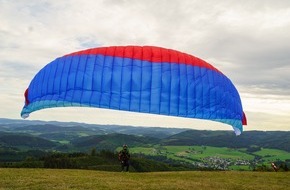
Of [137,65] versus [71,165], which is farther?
[71,165]

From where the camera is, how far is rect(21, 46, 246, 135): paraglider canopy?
19.0 meters

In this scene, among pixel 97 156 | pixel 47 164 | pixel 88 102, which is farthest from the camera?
pixel 97 156

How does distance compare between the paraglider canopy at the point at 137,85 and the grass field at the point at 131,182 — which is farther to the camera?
the grass field at the point at 131,182

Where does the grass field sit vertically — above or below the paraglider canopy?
below

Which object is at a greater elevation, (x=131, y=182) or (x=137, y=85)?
(x=137, y=85)

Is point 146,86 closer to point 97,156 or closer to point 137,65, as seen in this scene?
point 137,65

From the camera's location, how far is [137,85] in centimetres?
1905

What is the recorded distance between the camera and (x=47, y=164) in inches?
Result: 5846

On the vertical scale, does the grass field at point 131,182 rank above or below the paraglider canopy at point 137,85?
below

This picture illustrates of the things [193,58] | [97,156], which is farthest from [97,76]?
[97,156]

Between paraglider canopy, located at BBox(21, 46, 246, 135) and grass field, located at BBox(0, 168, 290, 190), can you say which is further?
grass field, located at BBox(0, 168, 290, 190)

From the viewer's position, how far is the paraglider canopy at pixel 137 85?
19.0 m

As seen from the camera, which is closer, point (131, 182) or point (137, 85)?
point (137, 85)

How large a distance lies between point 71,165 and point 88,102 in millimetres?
142272
